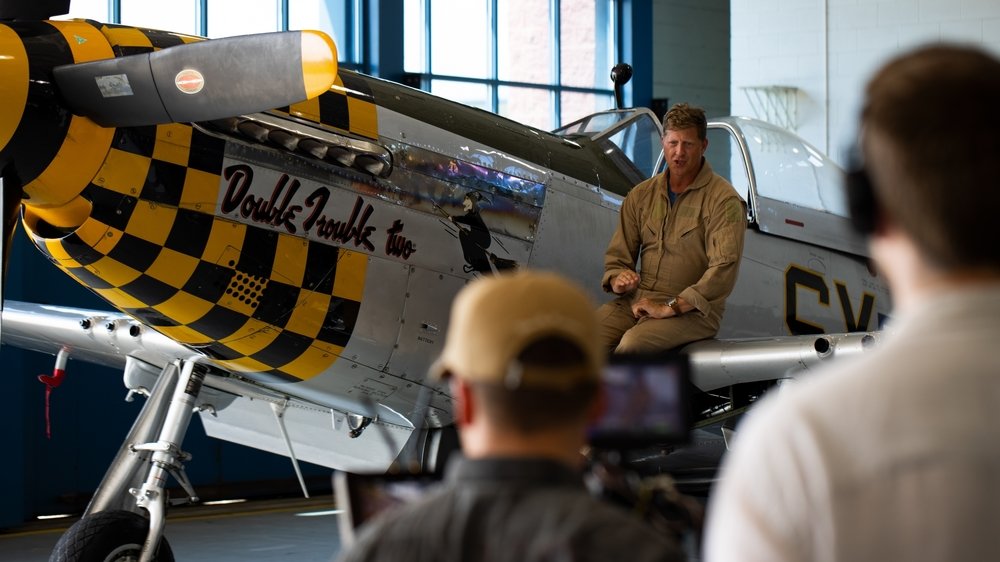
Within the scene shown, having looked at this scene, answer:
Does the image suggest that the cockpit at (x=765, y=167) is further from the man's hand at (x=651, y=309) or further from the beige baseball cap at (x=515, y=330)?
the beige baseball cap at (x=515, y=330)

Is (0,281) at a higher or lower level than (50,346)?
higher

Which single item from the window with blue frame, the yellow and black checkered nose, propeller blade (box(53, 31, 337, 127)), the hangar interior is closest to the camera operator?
propeller blade (box(53, 31, 337, 127))

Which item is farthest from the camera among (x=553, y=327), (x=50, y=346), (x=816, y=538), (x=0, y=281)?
(x=50, y=346)

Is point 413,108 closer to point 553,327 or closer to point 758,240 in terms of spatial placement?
point 758,240

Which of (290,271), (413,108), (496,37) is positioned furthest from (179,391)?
(496,37)

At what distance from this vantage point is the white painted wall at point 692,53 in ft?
50.2

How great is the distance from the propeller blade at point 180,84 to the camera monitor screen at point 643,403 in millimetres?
2390

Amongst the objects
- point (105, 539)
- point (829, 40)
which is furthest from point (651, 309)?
point (829, 40)

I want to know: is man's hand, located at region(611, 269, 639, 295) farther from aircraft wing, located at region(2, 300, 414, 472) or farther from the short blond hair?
aircraft wing, located at region(2, 300, 414, 472)

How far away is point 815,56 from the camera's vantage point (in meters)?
10.5

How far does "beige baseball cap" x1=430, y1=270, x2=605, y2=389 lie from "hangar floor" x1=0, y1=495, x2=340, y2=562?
17.8 feet

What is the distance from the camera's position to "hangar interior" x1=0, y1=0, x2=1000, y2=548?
8445 millimetres

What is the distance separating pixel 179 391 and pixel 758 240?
2.60 m

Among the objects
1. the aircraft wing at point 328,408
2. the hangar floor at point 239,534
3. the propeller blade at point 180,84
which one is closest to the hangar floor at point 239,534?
the hangar floor at point 239,534
